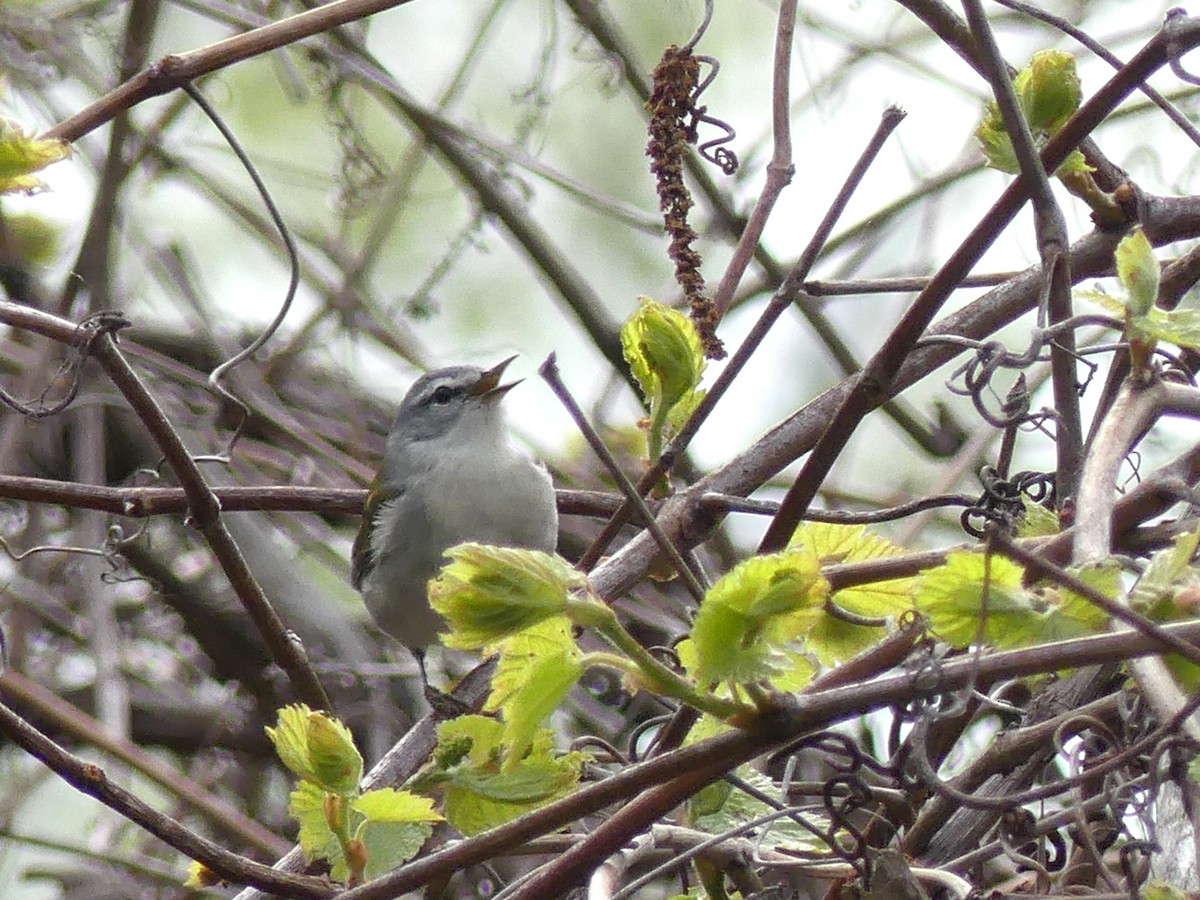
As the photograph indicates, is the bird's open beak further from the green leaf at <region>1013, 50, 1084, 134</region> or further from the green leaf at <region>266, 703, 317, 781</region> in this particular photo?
the green leaf at <region>266, 703, 317, 781</region>

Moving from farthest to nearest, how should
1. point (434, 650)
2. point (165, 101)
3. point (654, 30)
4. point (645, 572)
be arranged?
point (654, 30)
point (165, 101)
point (434, 650)
point (645, 572)

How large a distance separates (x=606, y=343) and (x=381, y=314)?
0.96 m

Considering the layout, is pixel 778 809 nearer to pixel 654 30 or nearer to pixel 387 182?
pixel 387 182

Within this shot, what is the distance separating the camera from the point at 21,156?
61.4 inches

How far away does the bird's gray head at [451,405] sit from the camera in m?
3.97

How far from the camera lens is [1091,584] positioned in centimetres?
108

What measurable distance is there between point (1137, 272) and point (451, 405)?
110 inches

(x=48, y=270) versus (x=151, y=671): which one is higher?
(x=48, y=270)

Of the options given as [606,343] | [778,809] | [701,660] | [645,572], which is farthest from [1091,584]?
[606,343]

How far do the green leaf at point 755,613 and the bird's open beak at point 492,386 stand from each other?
9.32 ft

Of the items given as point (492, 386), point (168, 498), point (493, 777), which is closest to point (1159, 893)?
point (493, 777)

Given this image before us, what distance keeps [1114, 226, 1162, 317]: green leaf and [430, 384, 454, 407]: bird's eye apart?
281 cm

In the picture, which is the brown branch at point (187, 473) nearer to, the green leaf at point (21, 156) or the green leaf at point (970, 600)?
the green leaf at point (21, 156)

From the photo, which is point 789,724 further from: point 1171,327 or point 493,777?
point 1171,327
